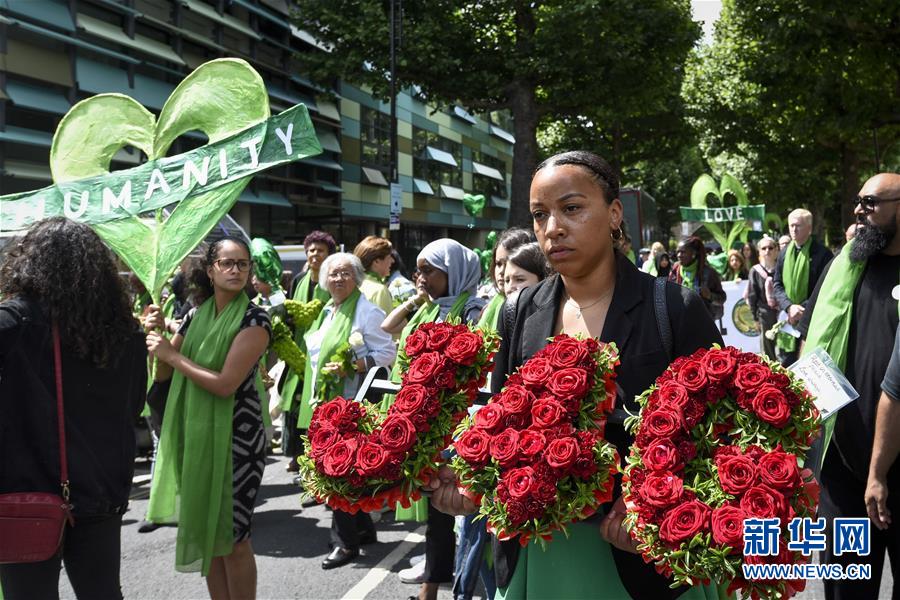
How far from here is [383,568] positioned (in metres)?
4.86

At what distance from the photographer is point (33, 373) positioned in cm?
271

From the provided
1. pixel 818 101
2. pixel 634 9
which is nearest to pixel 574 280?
pixel 818 101

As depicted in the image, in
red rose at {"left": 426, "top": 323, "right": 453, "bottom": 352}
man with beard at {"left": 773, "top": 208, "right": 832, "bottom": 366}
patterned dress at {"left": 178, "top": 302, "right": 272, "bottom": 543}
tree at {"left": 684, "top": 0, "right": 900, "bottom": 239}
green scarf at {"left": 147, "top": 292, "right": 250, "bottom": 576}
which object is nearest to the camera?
red rose at {"left": 426, "top": 323, "right": 453, "bottom": 352}

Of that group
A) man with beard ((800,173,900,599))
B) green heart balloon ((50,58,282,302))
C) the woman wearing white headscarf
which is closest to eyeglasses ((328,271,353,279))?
the woman wearing white headscarf

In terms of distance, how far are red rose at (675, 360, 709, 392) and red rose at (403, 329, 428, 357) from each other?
73 centimetres

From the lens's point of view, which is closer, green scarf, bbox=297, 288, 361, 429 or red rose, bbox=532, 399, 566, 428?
red rose, bbox=532, 399, 566, 428

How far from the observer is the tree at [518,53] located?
19.7 meters

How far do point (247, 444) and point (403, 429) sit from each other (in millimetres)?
2164

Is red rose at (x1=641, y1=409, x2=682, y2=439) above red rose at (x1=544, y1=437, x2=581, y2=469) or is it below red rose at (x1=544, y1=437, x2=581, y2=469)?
above

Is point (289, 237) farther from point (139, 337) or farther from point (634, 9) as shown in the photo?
point (139, 337)

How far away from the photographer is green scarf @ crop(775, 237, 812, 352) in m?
7.55

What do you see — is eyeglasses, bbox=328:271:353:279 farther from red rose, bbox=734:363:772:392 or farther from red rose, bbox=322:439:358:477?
red rose, bbox=734:363:772:392

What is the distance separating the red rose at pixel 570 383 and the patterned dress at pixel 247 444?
241 cm

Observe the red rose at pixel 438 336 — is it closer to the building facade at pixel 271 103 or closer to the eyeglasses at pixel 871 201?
the eyeglasses at pixel 871 201
